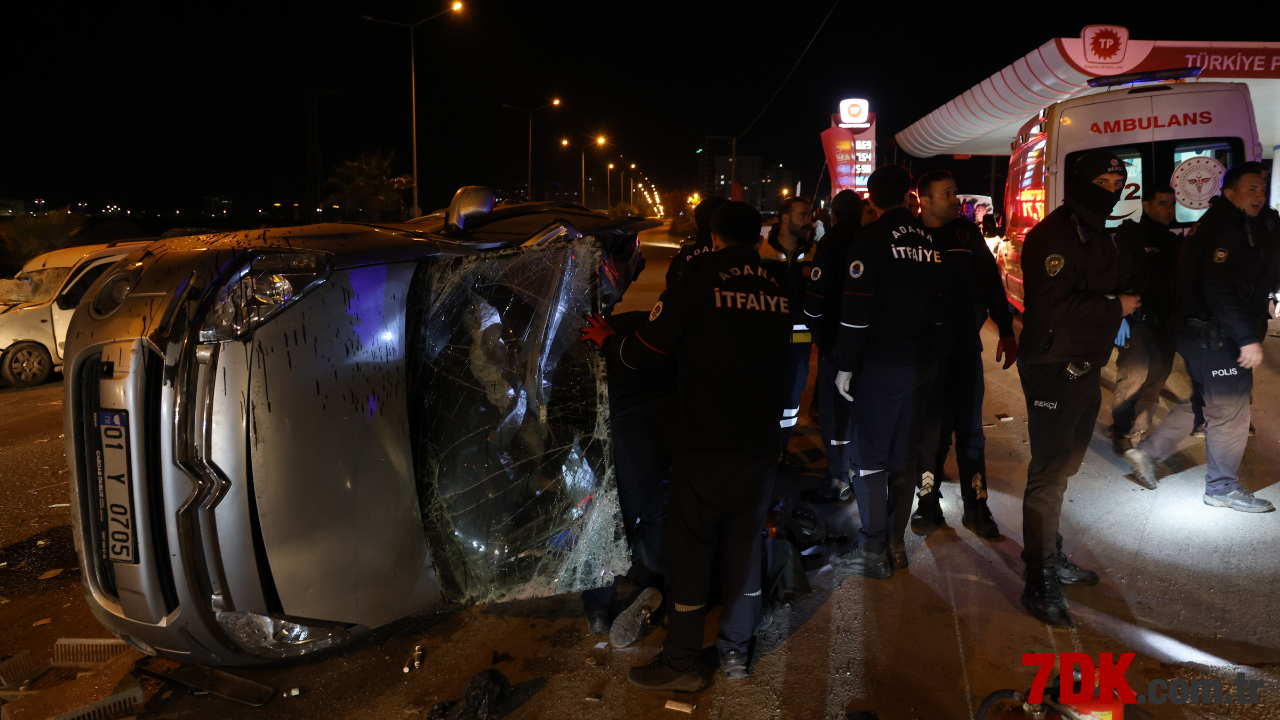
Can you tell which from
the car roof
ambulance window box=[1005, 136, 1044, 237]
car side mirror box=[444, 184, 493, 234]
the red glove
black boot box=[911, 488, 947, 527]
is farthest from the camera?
ambulance window box=[1005, 136, 1044, 237]

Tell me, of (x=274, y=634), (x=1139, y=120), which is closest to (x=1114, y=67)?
(x=1139, y=120)

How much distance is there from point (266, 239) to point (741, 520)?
195 cm

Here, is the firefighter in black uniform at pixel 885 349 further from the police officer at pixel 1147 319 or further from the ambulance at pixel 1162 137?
the ambulance at pixel 1162 137

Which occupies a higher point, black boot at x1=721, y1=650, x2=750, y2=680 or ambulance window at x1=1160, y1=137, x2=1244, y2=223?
ambulance window at x1=1160, y1=137, x2=1244, y2=223

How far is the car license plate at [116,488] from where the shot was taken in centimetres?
231

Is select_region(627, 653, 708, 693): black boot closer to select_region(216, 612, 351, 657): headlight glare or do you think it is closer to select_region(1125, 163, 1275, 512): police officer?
select_region(216, 612, 351, 657): headlight glare

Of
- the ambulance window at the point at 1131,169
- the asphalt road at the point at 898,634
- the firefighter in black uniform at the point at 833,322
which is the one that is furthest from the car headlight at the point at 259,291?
the ambulance window at the point at 1131,169

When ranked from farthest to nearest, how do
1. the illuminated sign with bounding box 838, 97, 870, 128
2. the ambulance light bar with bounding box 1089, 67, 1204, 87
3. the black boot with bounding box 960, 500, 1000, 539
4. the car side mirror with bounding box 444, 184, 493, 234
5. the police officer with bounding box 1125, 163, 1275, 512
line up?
the illuminated sign with bounding box 838, 97, 870, 128 < the ambulance light bar with bounding box 1089, 67, 1204, 87 < the black boot with bounding box 960, 500, 1000, 539 < the police officer with bounding box 1125, 163, 1275, 512 < the car side mirror with bounding box 444, 184, 493, 234

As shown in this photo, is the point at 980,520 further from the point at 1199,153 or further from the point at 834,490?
the point at 1199,153

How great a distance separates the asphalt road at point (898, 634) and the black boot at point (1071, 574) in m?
0.05

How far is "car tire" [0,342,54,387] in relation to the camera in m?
8.80

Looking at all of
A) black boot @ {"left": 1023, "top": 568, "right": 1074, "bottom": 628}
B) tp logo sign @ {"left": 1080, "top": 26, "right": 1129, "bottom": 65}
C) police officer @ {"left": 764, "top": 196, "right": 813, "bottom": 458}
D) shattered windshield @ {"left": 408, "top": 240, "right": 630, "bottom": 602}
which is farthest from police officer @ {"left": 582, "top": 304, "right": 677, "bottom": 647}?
tp logo sign @ {"left": 1080, "top": 26, "right": 1129, "bottom": 65}

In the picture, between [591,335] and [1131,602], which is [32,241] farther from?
[1131,602]

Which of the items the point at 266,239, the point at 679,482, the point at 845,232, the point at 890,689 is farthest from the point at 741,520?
the point at 845,232
